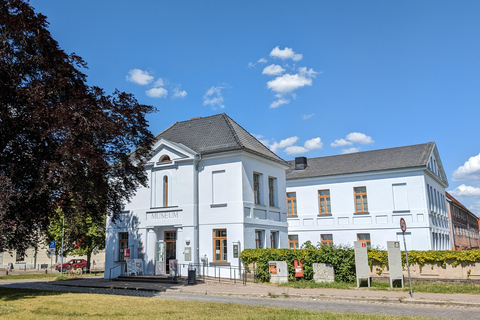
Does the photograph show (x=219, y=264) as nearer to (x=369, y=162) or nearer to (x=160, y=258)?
(x=160, y=258)

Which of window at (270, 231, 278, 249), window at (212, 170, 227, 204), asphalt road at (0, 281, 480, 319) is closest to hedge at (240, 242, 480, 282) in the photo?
window at (212, 170, 227, 204)

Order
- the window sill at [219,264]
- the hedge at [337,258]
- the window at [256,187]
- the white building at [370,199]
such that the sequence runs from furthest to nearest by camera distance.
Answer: the white building at [370,199], the window at [256,187], the window sill at [219,264], the hedge at [337,258]

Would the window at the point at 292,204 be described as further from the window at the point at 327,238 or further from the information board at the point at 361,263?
the information board at the point at 361,263

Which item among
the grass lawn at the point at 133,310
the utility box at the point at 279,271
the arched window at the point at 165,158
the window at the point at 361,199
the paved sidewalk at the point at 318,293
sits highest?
the arched window at the point at 165,158

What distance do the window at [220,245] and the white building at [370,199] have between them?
39.5 feet

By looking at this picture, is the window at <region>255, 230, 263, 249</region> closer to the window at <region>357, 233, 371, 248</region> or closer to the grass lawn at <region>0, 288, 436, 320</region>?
the window at <region>357, 233, 371, 248</region>

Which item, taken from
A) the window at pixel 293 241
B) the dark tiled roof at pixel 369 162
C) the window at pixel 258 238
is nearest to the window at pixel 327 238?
the window at pixel 293 241

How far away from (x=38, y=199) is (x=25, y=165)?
1.64 metres

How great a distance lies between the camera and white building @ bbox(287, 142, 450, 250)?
3092 centimetres

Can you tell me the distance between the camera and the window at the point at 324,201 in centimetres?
3462

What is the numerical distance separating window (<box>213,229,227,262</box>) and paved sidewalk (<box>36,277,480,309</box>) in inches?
91.7

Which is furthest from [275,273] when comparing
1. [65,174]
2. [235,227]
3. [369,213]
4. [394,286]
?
[369,213]

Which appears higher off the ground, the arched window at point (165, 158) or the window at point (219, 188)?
the arched window at point (165, 158)

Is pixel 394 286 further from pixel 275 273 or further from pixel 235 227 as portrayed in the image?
pixel 235 227
